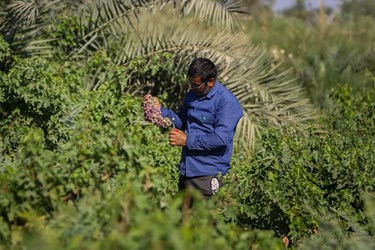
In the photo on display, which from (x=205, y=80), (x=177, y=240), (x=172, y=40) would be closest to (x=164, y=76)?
(x=172, y=40)

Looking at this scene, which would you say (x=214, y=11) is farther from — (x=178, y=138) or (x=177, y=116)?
(x=178, y=138)

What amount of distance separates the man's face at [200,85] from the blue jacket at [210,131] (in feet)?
0.14

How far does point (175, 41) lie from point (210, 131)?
12.3 feet

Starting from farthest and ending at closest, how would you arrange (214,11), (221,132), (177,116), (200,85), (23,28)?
1. (214,11)
2. (23,28)
3. (177,116)
4. (200,85)
5. (221,132)

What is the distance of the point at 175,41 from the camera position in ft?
30.3

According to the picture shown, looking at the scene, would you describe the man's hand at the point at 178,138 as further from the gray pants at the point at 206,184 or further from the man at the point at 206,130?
the gray pants at the point at 206,184

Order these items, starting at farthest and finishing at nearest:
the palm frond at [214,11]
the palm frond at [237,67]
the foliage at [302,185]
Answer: the palm frond at [214,11], the palm frond at [237,67], the foliage at [302,185]

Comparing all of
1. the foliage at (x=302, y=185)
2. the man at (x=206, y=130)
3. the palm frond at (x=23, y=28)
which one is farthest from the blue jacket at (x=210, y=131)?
the palm frond at (x=23, y=28)

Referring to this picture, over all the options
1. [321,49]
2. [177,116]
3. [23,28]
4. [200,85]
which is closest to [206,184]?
[177,116]

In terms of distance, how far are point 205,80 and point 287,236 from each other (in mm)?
1304

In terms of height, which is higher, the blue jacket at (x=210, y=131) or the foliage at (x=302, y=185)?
the blue jacket at (x=210, y=131)

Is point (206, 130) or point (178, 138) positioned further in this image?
point (206, 130)

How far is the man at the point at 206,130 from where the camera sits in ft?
18.0

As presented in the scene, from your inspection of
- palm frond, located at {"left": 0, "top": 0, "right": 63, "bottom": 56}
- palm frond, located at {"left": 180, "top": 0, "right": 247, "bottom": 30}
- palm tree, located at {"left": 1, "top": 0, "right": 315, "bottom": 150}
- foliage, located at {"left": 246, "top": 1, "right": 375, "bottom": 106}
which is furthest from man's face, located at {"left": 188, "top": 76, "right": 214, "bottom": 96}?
foliage, located at {"left": 246, "top": 1, "right": 375, "bottom": 106}
